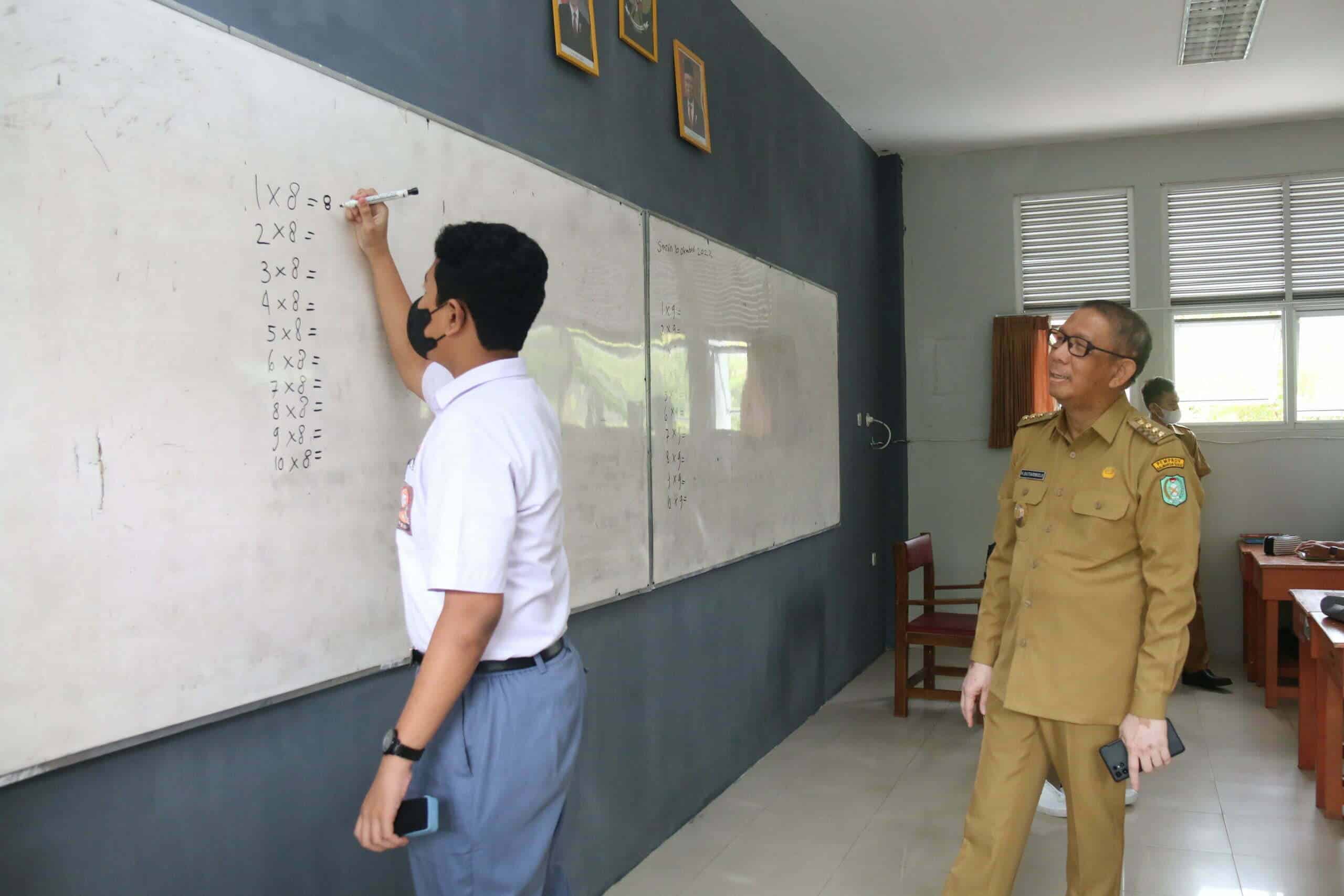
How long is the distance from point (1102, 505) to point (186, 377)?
1.80m

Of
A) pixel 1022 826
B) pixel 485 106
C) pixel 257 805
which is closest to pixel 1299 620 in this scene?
pixel 1022 826

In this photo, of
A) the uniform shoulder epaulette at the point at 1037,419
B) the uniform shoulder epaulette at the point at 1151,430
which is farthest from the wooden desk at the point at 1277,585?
the uniform shoulder epaulette at the point at 1151,430

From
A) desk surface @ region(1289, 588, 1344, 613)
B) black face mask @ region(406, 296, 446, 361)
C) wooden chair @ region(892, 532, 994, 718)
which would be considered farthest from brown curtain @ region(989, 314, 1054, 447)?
black face mask @ region(406, 296, 446, 361)

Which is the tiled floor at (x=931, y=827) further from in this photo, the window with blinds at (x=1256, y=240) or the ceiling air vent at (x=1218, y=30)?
the ceiling air vent at (x=1218, y=30)

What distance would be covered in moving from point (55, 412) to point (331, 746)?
80 centimetres

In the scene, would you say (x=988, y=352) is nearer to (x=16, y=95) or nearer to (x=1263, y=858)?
(x=1263, y=858)

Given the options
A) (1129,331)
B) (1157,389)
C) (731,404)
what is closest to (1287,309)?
(1157,389)

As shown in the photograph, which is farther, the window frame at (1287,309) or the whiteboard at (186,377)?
the window frame at (1287,309)

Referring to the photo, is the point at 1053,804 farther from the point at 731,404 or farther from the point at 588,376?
the point at 588,376

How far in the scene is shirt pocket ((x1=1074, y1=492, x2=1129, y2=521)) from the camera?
7.24 feet

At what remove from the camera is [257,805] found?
1.71 meters

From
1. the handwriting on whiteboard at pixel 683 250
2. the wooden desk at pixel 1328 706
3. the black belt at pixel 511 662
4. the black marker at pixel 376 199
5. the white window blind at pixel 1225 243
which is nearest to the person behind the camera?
the black belt at pixel 511 662

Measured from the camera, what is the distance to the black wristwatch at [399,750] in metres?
1.37

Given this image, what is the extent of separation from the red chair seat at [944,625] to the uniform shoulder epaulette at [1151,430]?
243 cm
